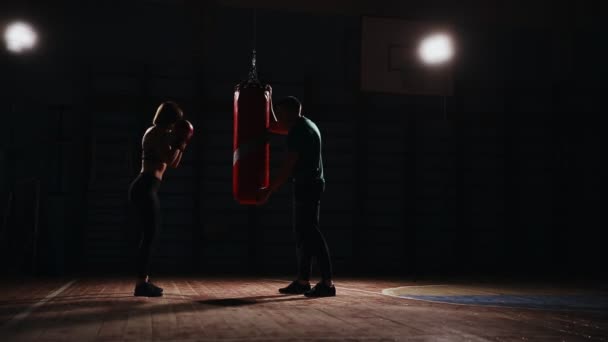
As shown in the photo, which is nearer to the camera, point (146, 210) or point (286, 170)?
point (146, 210)

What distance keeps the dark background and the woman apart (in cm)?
276

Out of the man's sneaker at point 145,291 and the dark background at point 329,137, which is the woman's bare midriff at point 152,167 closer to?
the man's sneaker at point 145,291

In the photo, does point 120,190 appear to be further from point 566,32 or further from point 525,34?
point 566,32

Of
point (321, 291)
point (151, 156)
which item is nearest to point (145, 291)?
point (151, 156)

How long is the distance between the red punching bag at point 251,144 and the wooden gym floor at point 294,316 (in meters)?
0.69

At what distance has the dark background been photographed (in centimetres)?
655

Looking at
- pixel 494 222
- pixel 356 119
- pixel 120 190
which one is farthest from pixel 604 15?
pixel 120 190

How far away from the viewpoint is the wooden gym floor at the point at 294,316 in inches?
87.4

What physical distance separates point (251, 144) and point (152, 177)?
25.2 inches

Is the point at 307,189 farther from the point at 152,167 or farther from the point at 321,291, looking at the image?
the point at 152,167

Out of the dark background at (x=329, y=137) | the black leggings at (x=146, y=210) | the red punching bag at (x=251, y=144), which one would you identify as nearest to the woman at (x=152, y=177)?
the black leggings at (x=146, y=210)

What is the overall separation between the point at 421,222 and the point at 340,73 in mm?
2084

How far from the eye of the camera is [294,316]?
270 centimetres

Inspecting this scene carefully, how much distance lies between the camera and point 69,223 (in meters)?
6.52
